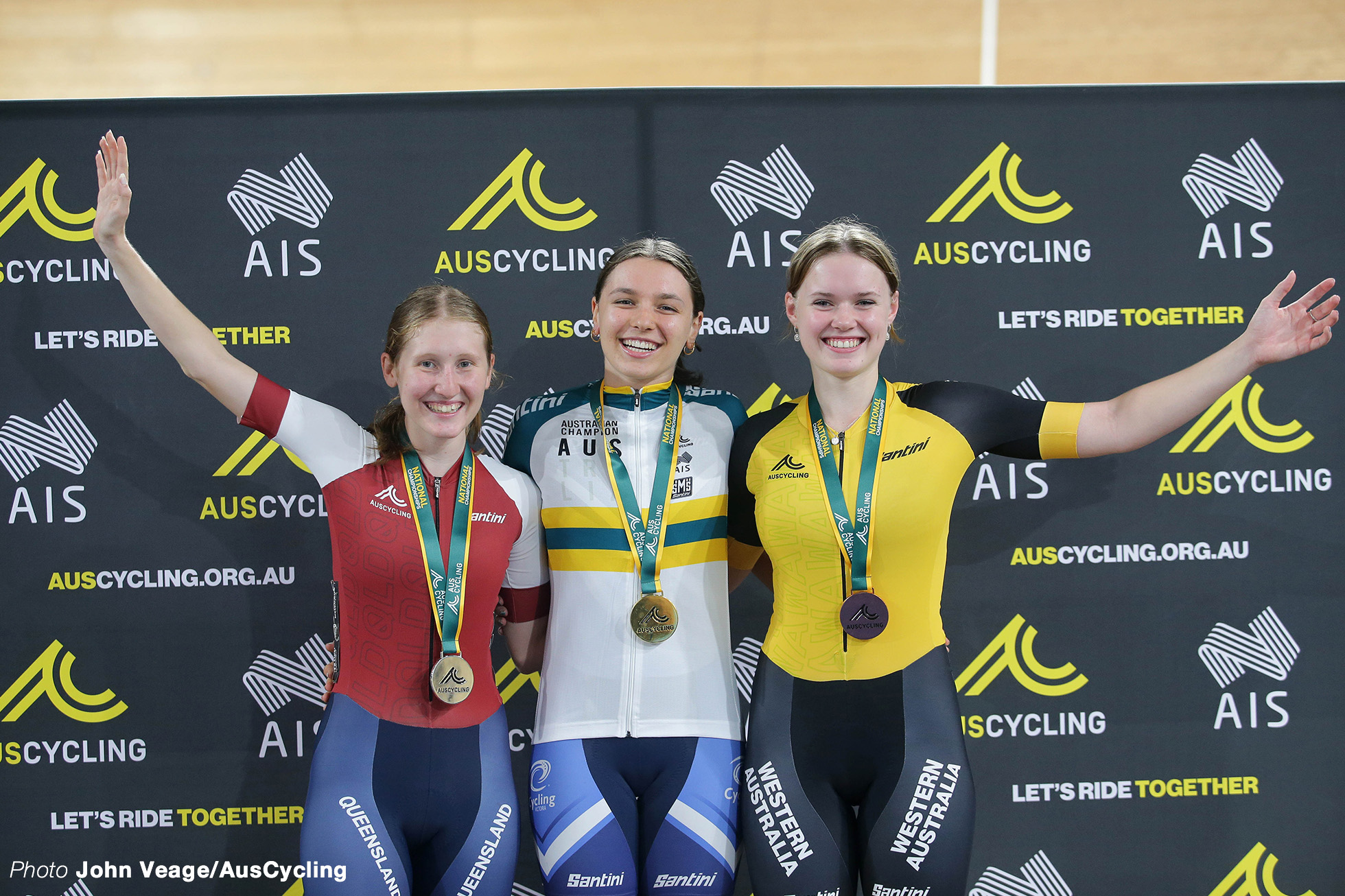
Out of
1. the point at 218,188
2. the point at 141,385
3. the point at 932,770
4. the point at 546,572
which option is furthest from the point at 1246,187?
the point at 141,385

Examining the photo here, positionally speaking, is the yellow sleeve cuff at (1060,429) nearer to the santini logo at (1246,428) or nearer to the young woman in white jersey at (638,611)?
the young woman in white jersey at (638,611)

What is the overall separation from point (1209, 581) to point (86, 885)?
3.93 meters

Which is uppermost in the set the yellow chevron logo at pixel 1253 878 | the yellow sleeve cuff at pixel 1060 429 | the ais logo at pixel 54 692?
the yellow sleeve cuff at pixel 1060 429

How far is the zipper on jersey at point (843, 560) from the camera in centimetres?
193

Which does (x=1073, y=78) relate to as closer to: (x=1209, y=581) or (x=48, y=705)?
(x=1209, y=581)

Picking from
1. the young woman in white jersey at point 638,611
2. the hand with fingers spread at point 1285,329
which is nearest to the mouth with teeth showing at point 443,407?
the young woman in white jersey at point 638,611

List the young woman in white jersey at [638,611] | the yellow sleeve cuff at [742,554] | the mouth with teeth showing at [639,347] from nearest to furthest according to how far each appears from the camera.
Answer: the young woman in white jersey at [638,611]
the mouth with teeth showing at [639,347]
the yellow sleeve cuff at [742,554]

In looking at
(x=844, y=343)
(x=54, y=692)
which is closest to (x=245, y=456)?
(x=54, y=692)

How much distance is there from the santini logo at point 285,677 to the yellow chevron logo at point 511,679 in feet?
1.93

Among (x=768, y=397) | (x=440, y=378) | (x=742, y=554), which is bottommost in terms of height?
(x=742, y=554)

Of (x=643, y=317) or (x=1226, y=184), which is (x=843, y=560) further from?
(x=1226, y=184)

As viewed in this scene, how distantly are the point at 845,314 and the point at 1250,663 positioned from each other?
2.08m

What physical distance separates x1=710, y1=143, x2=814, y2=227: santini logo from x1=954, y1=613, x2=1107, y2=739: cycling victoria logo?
1.62 meters

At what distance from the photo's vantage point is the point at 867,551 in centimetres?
194
